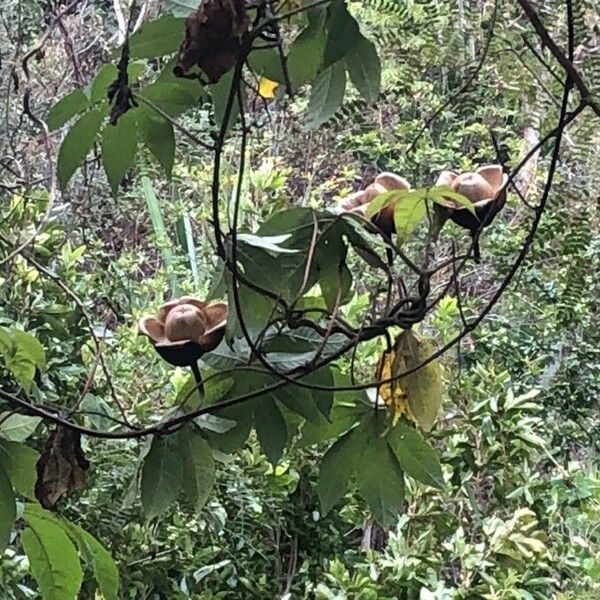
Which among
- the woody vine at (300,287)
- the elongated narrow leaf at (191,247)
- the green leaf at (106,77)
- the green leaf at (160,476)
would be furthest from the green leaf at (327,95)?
the elongated narrow leaf at (191,247)

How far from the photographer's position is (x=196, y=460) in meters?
0.54

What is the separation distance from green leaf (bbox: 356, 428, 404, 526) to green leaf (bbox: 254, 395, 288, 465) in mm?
67

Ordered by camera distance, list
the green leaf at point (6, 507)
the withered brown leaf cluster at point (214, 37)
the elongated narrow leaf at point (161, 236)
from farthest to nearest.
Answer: the elongated narrow leaf at point (161, 236), the green leaf at point (6, 507), the withered brown leaf cluster at point (214, 37)

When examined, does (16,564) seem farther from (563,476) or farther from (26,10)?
(26,10)

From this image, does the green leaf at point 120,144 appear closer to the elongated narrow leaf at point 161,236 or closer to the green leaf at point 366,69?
the green leaf at point 366,69

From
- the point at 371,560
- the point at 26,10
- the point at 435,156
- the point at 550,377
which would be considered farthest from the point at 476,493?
the point at 26,10

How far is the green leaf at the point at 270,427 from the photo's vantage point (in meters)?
0.55

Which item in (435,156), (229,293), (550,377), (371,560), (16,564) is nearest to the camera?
(229,293)

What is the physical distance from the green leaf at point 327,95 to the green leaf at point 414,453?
19 cm

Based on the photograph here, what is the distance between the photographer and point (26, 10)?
2.32m

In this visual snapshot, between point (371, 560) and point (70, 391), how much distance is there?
42 centimetres

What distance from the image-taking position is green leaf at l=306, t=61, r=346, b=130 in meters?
0.57

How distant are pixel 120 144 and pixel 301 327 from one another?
0.16m

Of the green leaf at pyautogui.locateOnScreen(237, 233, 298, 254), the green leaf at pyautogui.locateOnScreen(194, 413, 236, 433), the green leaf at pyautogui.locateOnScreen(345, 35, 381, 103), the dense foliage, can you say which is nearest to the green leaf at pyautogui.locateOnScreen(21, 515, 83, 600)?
the dense foliage
